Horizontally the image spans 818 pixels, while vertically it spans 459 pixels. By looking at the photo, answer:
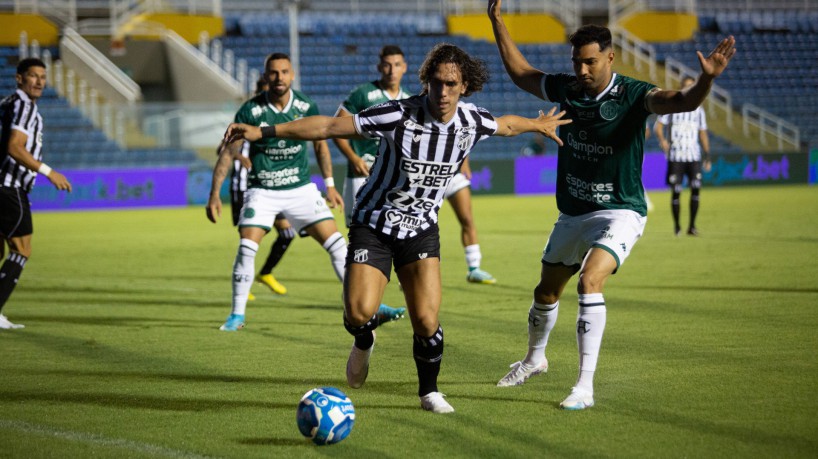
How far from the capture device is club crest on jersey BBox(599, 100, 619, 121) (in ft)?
20.3

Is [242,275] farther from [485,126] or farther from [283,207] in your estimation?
[485,126]

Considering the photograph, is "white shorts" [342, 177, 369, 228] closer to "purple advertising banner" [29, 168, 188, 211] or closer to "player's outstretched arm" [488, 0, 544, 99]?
"player's outstretched arm" [488, 0, 544, 99]

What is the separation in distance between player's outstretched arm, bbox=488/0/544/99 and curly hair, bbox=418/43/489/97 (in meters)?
0.76

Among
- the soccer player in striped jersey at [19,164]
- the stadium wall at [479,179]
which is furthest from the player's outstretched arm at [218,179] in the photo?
the stadium wall at [479,179]

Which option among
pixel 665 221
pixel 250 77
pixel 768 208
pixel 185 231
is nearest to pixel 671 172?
pixel 665 221

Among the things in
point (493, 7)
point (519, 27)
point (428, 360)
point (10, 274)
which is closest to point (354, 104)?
point (10, 274)

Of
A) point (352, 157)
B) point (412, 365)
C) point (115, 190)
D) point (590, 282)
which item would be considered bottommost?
point (115, 190)

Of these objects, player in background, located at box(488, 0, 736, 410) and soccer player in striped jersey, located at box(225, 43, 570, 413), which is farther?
player in background, located at box(488, 0, 736, 410)

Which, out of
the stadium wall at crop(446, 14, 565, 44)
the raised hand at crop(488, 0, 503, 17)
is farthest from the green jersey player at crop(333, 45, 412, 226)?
the stadium wall at crop(446, 14, 565, 44)

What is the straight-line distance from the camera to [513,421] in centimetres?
550

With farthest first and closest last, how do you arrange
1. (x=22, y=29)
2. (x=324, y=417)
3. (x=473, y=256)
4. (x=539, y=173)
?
(x=22, y=29) → (x=539, y=173) → (x=473, y=256) → (x=324, y=417)

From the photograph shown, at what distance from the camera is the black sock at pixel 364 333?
20.1ft

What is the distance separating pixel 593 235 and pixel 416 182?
1.10 metres

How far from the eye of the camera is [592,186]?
632cm
